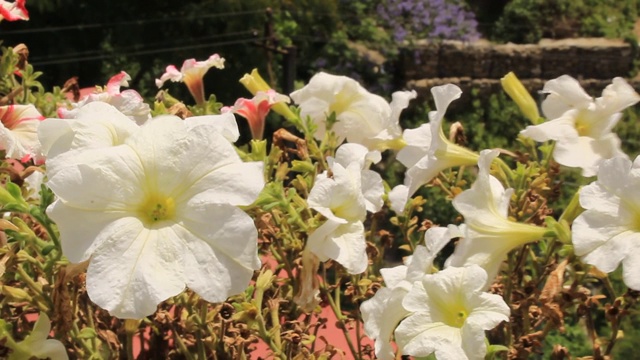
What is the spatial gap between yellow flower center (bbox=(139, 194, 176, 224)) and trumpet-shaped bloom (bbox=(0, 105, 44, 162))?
233 mm

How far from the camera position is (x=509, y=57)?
28.8 feet

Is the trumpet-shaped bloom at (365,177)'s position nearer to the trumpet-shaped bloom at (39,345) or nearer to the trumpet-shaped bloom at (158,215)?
the trumpet-shaped bloom at (158,215)

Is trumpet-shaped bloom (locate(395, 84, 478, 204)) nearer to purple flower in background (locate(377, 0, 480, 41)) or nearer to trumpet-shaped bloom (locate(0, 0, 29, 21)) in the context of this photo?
trumpet-shaped bloom (locate(0, 0, 29, 21))

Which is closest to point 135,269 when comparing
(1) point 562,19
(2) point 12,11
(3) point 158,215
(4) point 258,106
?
(3) point 158,215

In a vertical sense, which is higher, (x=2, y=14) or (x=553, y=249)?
(x=2, y=14)

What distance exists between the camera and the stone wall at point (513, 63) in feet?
27.2

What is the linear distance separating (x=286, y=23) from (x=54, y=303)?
6.46m

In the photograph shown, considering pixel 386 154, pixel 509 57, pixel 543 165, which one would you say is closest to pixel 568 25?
pixel 509 57

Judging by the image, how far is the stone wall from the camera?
8.30 meters

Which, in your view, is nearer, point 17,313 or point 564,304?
point 564,304

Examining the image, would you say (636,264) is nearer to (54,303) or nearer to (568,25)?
(54,303)

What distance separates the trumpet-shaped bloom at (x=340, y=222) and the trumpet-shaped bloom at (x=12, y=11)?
485mm

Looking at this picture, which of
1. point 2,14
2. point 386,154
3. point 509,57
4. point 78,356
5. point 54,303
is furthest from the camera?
point 509,57

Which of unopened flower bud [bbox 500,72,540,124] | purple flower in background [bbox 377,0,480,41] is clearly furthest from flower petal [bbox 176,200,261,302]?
purple flower in background [bbox 377,0,480,41]
